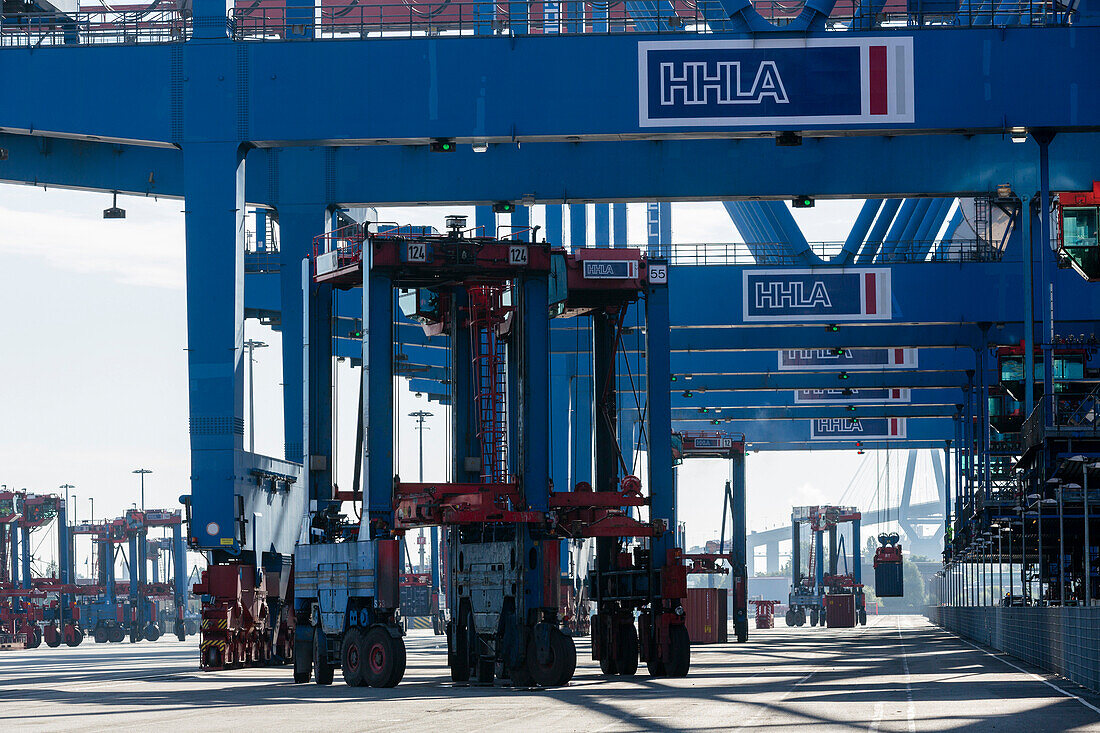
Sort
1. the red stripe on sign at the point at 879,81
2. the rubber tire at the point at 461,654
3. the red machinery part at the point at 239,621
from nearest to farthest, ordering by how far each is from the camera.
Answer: the rubber tire at the point at 461,654, the red stripe on sign at the point at 879,81, the red machinery part at the point at 239,621

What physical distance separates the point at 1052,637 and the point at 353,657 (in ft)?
41.7

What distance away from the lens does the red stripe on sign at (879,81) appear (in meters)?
27.0

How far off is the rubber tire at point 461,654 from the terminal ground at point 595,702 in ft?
1.88

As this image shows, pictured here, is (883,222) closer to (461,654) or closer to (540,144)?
(540,144)

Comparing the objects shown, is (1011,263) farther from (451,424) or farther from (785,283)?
(451,424)

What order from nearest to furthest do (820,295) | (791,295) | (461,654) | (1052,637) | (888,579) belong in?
1. (461,654)
2. (1052,637)
3. (820,295)
4. (791,295)
5. (888,579)

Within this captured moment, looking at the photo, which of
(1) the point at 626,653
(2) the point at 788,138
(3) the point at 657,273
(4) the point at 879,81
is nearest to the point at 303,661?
(1) the point at 626,653

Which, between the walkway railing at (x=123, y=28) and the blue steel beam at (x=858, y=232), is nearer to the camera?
the walkway railing at (x=123, y=28)

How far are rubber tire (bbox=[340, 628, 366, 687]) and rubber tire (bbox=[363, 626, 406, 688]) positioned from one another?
13 centimetres

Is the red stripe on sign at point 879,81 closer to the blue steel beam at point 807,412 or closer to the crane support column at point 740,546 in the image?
the crane support column at point 740,546

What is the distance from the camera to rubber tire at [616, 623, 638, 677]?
2922cm

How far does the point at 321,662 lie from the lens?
26844 millimetres

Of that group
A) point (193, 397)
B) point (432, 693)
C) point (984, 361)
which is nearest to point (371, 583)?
point (432, 693)

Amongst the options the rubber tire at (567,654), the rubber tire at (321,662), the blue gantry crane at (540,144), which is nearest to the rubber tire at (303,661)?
the rubber tire at (321,662)
